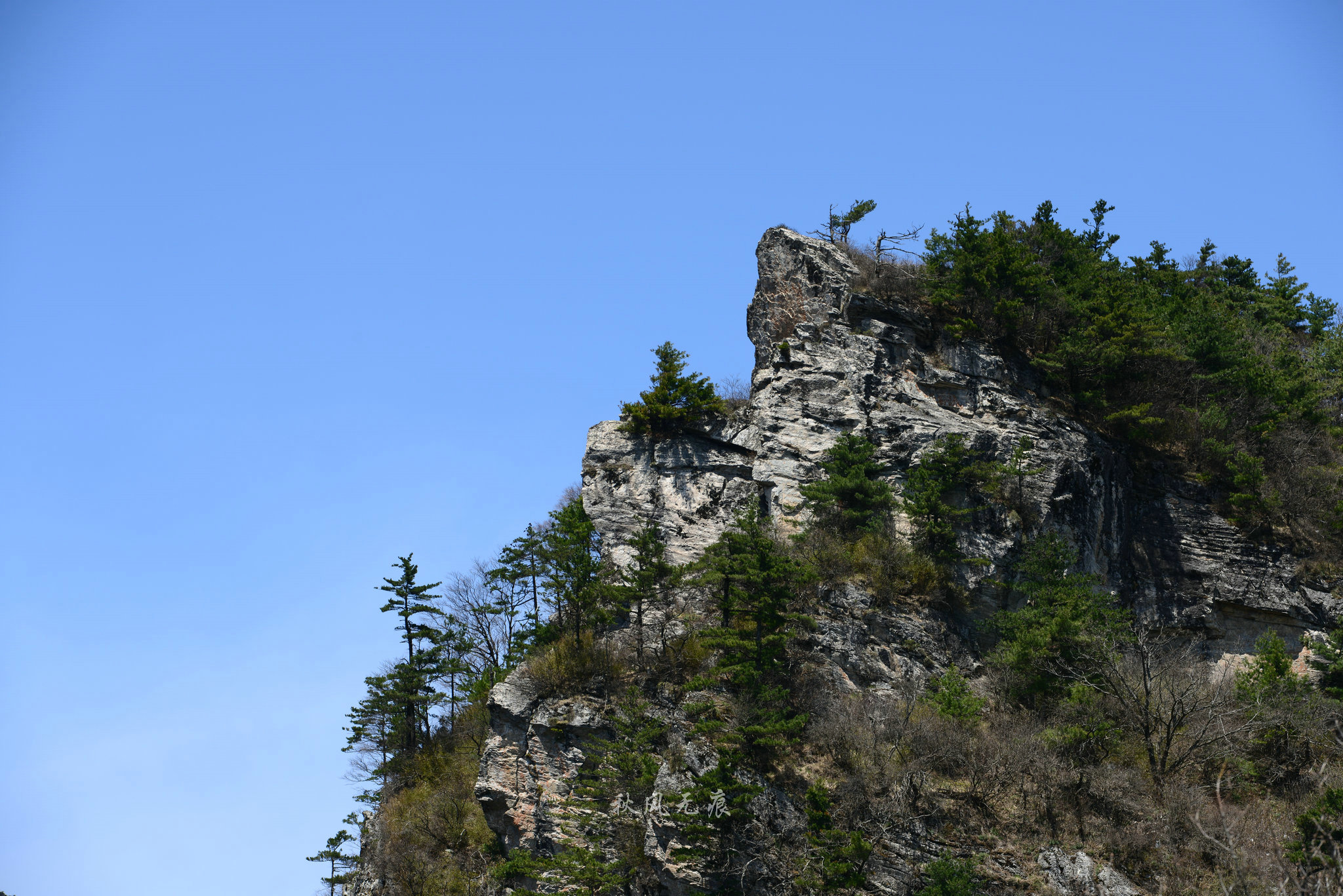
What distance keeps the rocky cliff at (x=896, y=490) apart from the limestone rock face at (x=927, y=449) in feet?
0.18

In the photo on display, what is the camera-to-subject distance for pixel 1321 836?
1938 centimetres

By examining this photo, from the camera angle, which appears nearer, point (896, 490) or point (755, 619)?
point (755, 619)

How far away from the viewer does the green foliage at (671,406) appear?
1348 inches

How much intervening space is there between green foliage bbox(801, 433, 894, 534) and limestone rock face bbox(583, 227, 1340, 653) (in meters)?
1.06

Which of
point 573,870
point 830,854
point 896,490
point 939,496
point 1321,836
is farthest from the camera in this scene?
point 896,490

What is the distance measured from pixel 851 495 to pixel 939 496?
2.62 meters

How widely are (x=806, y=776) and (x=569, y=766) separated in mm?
6098

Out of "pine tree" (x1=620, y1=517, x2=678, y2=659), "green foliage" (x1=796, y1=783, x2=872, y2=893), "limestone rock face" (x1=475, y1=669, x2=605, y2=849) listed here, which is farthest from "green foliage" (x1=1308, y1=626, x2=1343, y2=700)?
"limestone rock face" (x1=475, y1=669, x2=605, y2=849)

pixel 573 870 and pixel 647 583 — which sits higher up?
pixel 647 583

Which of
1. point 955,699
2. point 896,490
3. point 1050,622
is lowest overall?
point 955,699

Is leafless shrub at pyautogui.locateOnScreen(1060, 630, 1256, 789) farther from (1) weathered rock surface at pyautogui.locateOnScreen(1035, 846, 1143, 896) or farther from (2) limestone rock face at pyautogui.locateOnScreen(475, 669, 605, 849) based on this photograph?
(2) limestone rock face at pyautogui.locateOnScreen(475, 669, 605, 849)

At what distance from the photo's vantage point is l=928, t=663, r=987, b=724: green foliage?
26453mm

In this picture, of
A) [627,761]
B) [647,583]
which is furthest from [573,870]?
[647,583]

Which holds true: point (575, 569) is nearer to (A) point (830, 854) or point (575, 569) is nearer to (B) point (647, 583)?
(B) point (647, 583)
